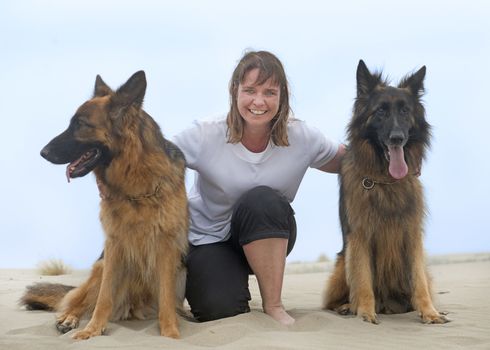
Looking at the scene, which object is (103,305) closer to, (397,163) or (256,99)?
(256,99)

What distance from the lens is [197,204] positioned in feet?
16.2

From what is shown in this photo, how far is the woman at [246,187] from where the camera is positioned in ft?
14.7

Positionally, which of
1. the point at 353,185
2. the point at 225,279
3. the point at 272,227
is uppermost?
the point at 353,185

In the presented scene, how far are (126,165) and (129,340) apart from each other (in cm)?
119

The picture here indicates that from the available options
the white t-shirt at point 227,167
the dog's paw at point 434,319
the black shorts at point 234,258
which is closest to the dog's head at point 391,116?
the white t-shirt at point 227,167

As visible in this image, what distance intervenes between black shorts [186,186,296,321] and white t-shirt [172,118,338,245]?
138 mm

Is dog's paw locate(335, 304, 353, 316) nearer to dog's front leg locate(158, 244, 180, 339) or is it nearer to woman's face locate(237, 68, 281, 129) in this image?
dog's front leg locate(158, 244, 180, 339)

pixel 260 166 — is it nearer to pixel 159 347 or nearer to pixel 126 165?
pixel 126 165

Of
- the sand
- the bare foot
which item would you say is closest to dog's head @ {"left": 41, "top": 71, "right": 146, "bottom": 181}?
the sand

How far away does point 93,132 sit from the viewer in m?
3.99

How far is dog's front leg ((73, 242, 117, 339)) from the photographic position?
3840 mm

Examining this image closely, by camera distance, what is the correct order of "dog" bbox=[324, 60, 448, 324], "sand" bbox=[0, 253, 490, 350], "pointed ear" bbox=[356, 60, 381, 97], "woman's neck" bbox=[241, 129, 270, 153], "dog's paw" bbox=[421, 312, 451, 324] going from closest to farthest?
"sand" bbox=[0, 253, 490, 350] < "dog's paw" bbox=[421, 312, 451, 324] < "dog" bbox=[324, 60, 448, 324] < "woman's neck" bbox=[241, 129, 270, 153] < "pointed ear" bbox=[356, 60, 381, 97]

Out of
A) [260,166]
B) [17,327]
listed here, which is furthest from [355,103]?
[17,327]

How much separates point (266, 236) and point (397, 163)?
125 centimetres
